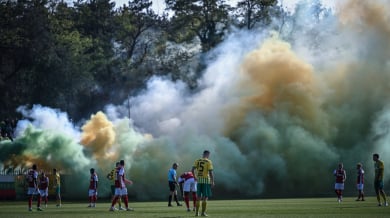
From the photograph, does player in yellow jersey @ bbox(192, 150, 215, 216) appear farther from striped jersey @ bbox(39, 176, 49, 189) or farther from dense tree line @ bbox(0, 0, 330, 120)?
dense tree line @ bbox(0, 0, 330, 120)

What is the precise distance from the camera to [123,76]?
101 meters

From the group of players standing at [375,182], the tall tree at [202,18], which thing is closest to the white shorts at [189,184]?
the group of players standing at [375,182]

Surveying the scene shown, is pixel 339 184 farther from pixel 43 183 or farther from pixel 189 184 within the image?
pixel 43 183

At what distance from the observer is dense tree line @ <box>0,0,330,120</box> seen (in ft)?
306

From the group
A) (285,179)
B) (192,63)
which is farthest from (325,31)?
(192,63)

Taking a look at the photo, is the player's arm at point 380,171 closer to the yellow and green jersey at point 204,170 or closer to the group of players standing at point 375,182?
the group of players standing at point 375,182

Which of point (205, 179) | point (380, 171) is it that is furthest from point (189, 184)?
point (380, 171)

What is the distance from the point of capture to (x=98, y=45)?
104625 mm

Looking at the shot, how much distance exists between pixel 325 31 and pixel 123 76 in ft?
113

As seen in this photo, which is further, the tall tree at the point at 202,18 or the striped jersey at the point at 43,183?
the tall tree at the point at 202,18

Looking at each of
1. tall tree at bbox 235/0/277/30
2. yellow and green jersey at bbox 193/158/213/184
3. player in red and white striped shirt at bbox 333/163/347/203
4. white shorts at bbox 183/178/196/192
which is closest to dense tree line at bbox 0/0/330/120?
tall tree at bbox 235/0/277/30

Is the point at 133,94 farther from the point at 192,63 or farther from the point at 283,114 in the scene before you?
the point at 283,114

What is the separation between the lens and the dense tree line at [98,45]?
93375mm

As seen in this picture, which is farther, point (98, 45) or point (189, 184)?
point (98, 45)
